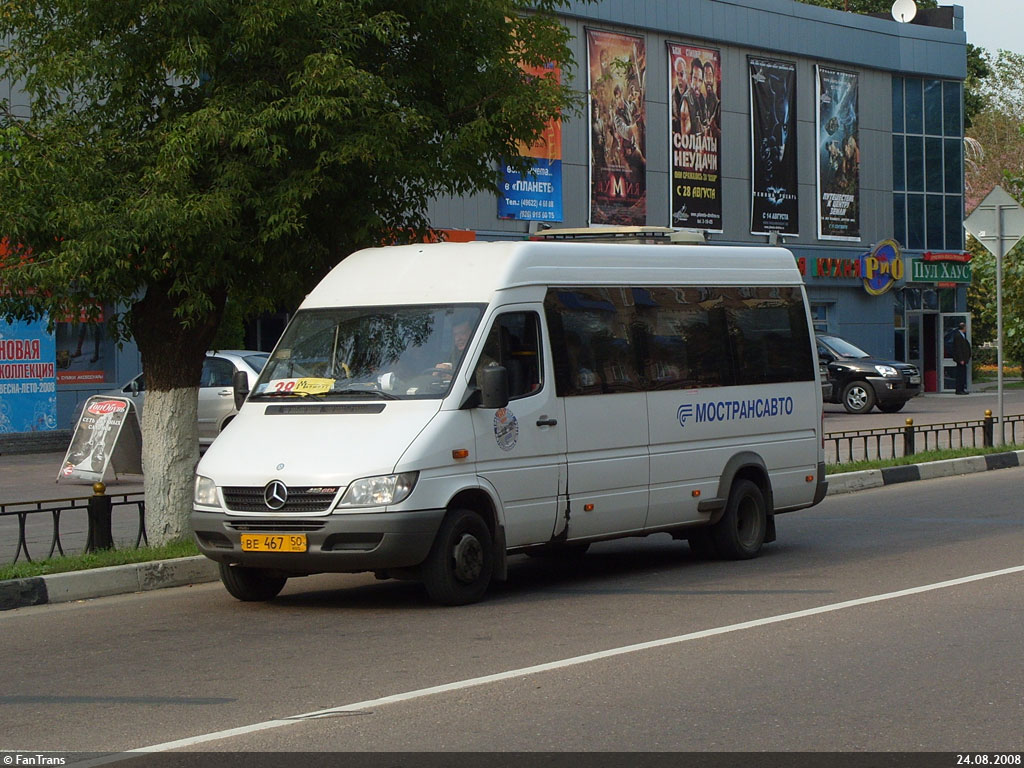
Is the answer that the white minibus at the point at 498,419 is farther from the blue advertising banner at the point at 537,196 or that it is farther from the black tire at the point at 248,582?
the blue advertising banner at the point at 537,196

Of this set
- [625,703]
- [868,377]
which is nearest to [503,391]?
[625,703]

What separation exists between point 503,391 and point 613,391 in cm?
150

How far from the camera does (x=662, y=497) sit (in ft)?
37.2

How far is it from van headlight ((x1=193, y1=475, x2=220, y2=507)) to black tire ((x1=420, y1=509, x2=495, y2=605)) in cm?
144

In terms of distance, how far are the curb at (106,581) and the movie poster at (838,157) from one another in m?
33.3

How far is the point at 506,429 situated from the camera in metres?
10.0

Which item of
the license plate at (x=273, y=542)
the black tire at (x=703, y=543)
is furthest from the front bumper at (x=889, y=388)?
the license plate at (x=273, y=542)

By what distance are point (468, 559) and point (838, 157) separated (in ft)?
117

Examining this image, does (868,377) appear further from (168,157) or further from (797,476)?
(168,157)

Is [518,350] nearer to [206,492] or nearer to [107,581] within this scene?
[206,492]

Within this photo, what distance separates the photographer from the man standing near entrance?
130ft

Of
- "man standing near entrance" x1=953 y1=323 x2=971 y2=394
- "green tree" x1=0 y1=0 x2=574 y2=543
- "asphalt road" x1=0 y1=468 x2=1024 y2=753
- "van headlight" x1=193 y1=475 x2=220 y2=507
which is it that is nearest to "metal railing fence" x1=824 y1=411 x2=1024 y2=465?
"green tree" x1=0 y1=0 x2=574 y2=543

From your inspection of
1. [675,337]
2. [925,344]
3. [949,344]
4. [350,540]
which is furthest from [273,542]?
[925,344]

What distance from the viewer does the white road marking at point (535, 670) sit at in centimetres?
618
